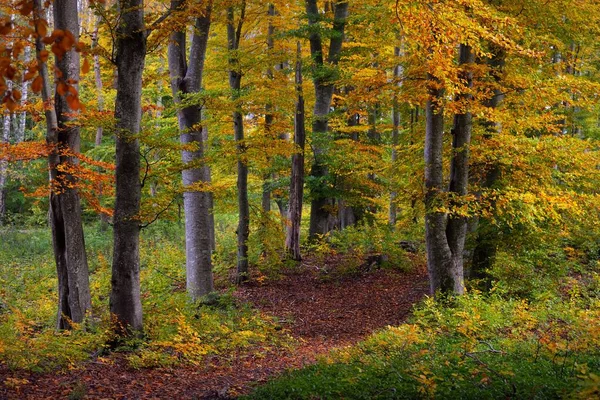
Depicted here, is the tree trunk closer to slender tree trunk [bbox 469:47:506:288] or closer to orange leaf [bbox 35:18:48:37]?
slender tree trunk [bbox 469:47:506:288]

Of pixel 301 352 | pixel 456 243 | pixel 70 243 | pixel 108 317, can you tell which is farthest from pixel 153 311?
pixel 456 243

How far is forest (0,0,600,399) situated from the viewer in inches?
241

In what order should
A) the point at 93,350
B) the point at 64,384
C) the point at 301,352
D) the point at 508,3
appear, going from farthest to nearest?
the point at 508,3 < the point at 301,352 < the point at 93,350 < the point at 64,384

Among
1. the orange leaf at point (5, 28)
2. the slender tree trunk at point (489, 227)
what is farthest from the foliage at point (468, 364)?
the orange leaf at point (5, 28)

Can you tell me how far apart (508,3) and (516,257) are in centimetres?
517

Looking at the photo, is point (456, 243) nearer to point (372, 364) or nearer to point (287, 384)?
point (372, 364)

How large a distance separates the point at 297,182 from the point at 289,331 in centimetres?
566

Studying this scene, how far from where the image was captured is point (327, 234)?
16438mm

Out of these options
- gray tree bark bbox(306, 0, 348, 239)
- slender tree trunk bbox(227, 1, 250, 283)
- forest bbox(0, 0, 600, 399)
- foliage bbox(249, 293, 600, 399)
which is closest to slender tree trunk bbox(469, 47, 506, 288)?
forest bbox(0, 0, 600, 399)

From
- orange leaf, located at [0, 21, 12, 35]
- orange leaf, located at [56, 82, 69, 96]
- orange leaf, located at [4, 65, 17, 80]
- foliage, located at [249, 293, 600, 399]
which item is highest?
orange leaf, located at [0, 21, 12, 35]

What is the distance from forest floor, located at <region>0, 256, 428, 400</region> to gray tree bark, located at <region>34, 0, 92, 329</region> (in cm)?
227

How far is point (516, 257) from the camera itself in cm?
1109

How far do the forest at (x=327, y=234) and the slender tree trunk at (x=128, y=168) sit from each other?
3 centimetres

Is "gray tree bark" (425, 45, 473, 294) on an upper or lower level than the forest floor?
upper
